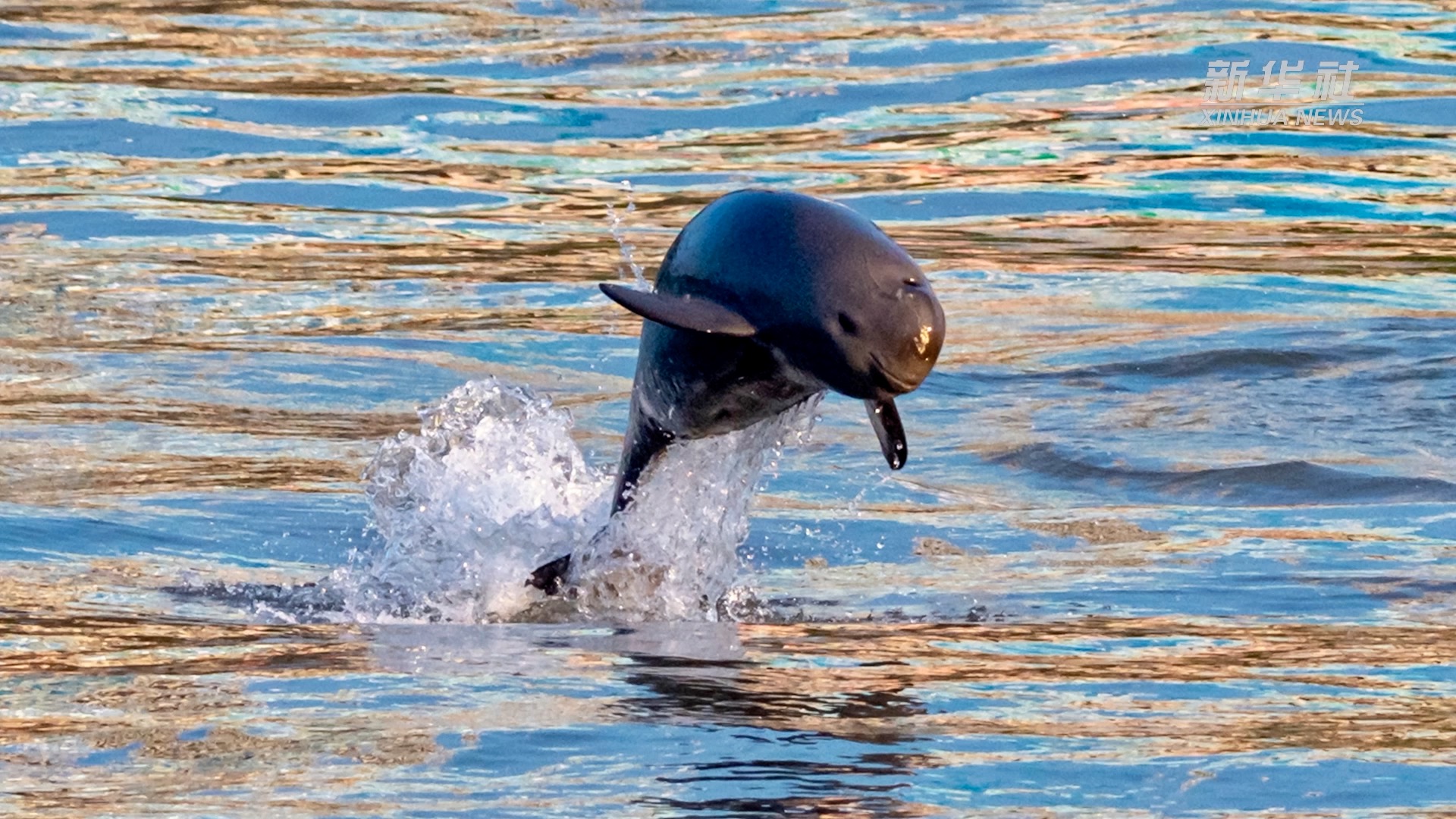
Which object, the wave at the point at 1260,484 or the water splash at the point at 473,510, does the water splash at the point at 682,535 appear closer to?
the water splash at the point at 473,510

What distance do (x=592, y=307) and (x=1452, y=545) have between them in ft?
16.8

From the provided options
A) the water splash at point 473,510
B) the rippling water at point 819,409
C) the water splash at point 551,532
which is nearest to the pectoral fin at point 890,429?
the rippling water at point 819,409

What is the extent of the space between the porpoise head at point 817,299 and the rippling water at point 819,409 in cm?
60

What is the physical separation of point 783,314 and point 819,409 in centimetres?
382

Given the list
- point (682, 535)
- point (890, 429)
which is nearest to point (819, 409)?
point (682, 535)

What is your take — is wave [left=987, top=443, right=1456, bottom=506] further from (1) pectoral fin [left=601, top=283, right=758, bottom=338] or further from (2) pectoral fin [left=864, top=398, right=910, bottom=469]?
(1) pectoral fin [left=601, top=283, right=758, bottom=338]

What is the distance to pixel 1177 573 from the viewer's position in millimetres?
6070

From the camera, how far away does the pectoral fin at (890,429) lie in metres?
5.12

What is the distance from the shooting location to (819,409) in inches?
346

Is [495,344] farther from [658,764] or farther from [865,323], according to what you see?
[658,764]

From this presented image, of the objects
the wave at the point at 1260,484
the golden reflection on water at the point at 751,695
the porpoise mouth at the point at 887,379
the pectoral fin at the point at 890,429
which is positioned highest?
the porpoise mouth at the point at 887,379

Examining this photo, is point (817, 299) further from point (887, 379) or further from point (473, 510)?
point (473, 510)

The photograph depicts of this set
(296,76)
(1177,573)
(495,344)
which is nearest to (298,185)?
(296,76)

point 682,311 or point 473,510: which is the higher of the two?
point 682,311
